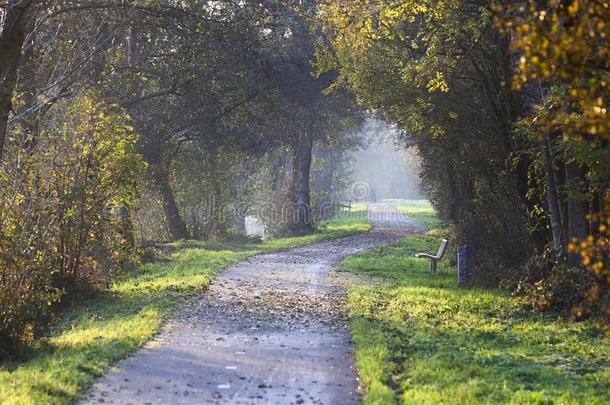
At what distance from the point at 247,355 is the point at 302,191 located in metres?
28.7

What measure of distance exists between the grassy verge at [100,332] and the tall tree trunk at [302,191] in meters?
15.6

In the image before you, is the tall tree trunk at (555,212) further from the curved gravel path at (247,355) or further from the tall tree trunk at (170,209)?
the tall tree trunk at (170,209)

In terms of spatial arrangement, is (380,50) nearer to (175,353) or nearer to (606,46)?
(175,353)

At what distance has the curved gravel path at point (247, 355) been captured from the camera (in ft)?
25.7

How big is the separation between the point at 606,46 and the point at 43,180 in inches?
449

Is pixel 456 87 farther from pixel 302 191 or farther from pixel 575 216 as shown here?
pixel 302 191

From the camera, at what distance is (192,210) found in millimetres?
32844

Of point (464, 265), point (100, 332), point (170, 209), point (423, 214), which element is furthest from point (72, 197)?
point (423, 214)

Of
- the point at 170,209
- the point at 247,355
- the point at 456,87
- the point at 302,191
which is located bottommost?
the point at 247,355

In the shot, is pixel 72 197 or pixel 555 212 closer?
pixel 555 212

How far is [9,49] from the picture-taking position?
1043 cm

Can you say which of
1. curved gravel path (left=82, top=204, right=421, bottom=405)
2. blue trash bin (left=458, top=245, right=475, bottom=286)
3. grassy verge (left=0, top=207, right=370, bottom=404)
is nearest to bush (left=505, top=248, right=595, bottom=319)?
blue trash bin (left=458, top=245, right=475, bottom=286)

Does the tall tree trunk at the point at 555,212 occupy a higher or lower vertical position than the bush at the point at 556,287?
higher

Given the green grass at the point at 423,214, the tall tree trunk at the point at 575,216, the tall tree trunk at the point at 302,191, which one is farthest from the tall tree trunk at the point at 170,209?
the tall tree trunk at the point at 575,216
